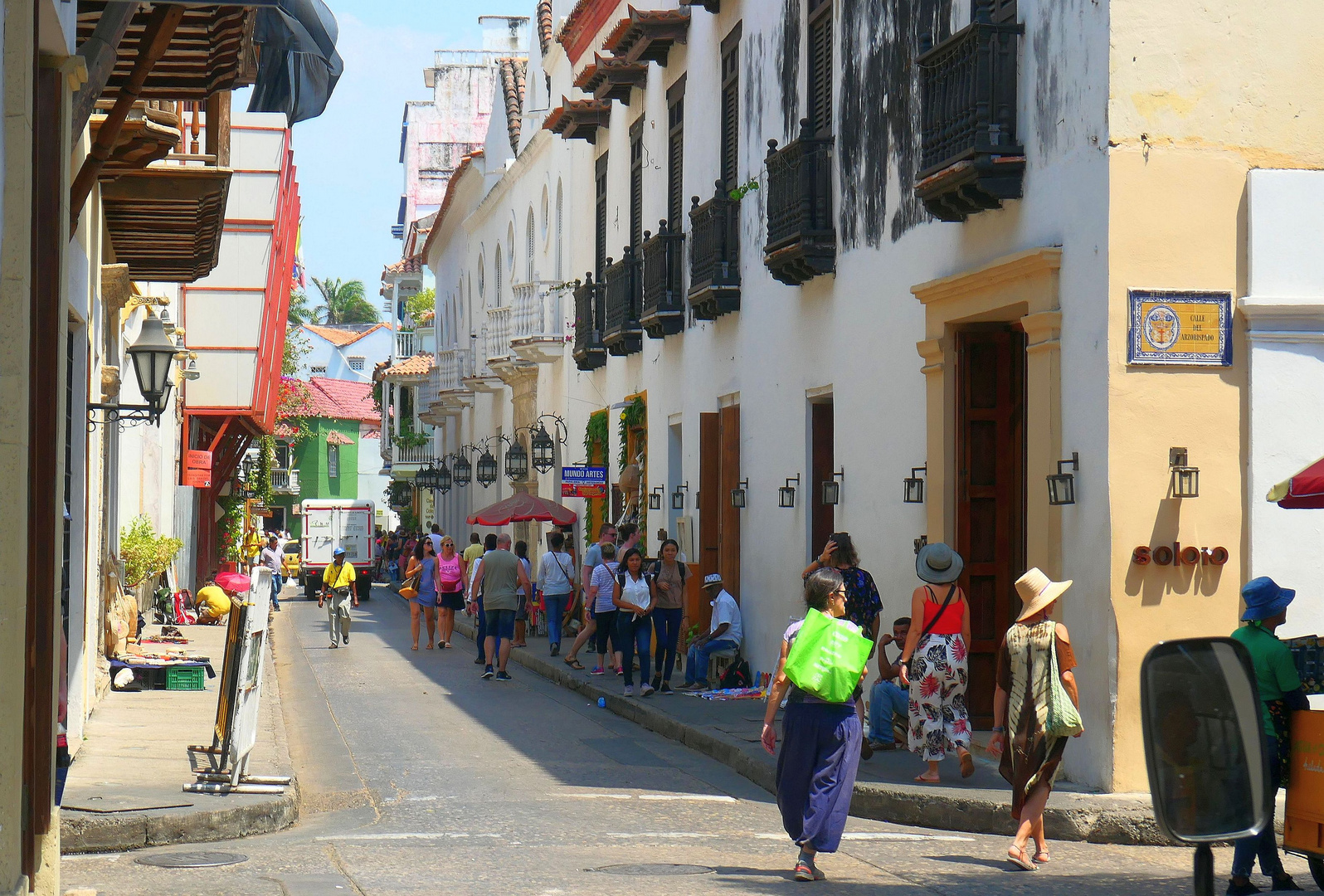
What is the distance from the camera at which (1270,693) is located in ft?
25.0

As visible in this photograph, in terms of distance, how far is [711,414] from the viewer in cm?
1916

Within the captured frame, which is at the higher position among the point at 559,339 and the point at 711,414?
the point at 559,339

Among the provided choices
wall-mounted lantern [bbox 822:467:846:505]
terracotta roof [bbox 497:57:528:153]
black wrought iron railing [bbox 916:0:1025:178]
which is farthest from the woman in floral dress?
terracotta roof [bbox 497:57:528:153]

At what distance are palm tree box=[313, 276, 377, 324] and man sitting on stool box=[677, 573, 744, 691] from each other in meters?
88.1

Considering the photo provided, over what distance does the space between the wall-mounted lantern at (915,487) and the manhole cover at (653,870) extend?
4913 mm

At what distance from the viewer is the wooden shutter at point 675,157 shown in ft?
67.5

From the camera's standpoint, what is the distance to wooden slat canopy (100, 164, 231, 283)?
12.8 m

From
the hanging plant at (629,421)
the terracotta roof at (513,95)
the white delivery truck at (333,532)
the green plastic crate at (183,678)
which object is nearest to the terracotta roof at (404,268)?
the white delivery truck at (333,532)

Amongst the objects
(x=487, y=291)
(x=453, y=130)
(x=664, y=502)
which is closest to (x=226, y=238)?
(x=664, y=502)

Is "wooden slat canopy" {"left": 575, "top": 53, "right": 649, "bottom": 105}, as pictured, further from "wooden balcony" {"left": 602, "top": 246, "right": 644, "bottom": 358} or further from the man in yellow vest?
the man in yellow vest

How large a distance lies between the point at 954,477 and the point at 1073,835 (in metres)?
3.45

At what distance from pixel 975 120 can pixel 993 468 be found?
2.74 m

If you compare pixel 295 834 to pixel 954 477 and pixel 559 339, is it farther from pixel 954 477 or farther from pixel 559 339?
pixel 559 339

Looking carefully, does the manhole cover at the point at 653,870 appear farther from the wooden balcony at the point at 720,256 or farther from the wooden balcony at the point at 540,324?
the wooden balcony at the point at 540,324
